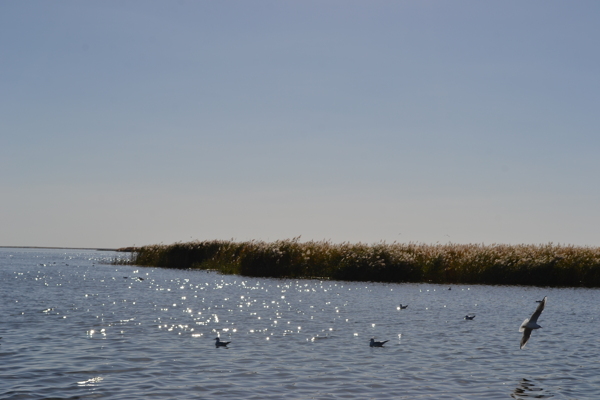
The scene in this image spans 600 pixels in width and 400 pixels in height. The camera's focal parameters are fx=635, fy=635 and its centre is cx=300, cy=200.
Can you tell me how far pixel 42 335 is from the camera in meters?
20.5

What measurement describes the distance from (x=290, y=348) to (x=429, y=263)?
31.7 meters

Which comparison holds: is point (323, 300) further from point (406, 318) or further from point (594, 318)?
point (594, 318)

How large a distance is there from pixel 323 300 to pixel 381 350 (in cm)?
1548

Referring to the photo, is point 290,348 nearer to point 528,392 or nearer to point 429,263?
point 528,392

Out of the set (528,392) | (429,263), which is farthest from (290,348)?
(429,263)

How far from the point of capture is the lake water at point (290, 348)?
46.3 ft

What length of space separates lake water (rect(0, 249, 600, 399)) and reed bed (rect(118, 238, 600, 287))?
500 inches

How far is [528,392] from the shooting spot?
46.6ft

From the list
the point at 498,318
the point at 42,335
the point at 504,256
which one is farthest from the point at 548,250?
the point at 42,335

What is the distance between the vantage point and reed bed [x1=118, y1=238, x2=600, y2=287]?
48.8 metres

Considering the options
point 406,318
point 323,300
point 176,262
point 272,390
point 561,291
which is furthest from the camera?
point 176,262

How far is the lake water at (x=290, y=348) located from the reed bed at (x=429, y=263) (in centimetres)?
1269

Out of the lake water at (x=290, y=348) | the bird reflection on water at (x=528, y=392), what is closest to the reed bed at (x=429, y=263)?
the lake water at (x=290, y=348)

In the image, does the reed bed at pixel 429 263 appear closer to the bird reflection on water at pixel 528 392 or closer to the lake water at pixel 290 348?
the lake water at pixel 290 348
